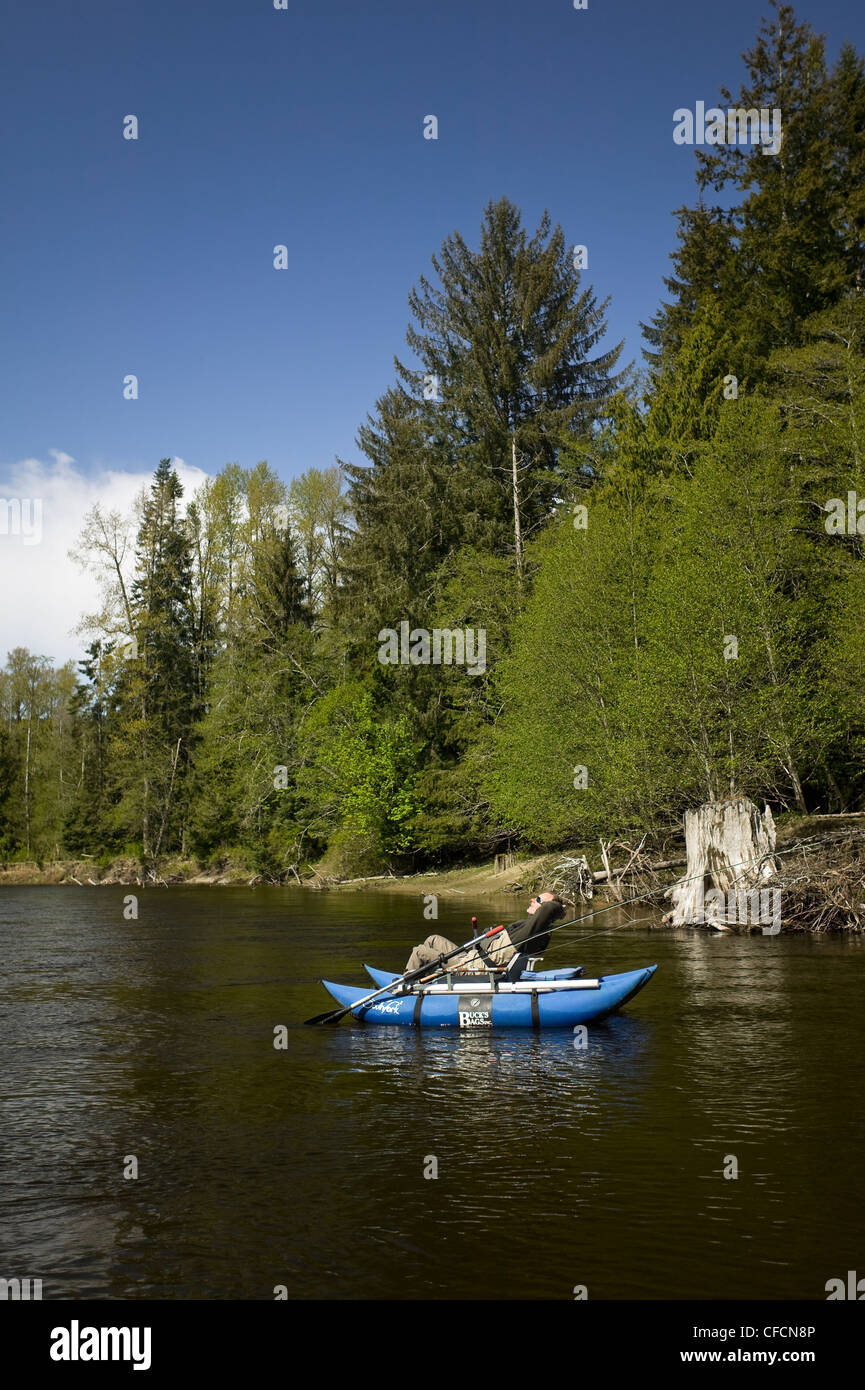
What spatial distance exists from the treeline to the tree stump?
9.57ft

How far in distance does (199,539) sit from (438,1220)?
56530mm

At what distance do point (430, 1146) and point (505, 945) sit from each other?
5945 mm

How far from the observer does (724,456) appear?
98.7 ft

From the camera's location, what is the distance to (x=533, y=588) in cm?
4144

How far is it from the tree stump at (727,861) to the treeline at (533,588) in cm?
292

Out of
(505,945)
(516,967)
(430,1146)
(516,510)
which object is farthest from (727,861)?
(516,510)

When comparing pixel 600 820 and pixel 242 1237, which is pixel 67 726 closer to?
pixel 600 820

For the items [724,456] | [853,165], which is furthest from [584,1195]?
[853,165]

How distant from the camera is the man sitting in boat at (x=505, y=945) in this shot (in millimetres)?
14906

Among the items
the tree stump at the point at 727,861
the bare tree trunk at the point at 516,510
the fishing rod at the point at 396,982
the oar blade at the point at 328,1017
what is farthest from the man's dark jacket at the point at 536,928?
the bare tree trunk at the point at 516,510

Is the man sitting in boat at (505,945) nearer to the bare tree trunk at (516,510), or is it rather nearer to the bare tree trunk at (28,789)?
the bare tree trunk at (516,510)

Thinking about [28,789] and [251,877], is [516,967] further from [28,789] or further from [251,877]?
[28,789]

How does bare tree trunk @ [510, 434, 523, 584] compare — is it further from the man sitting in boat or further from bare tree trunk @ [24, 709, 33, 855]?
bare tree trunk @ [24, 709, 33, 855]

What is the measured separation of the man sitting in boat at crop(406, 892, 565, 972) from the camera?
48.9 feet
